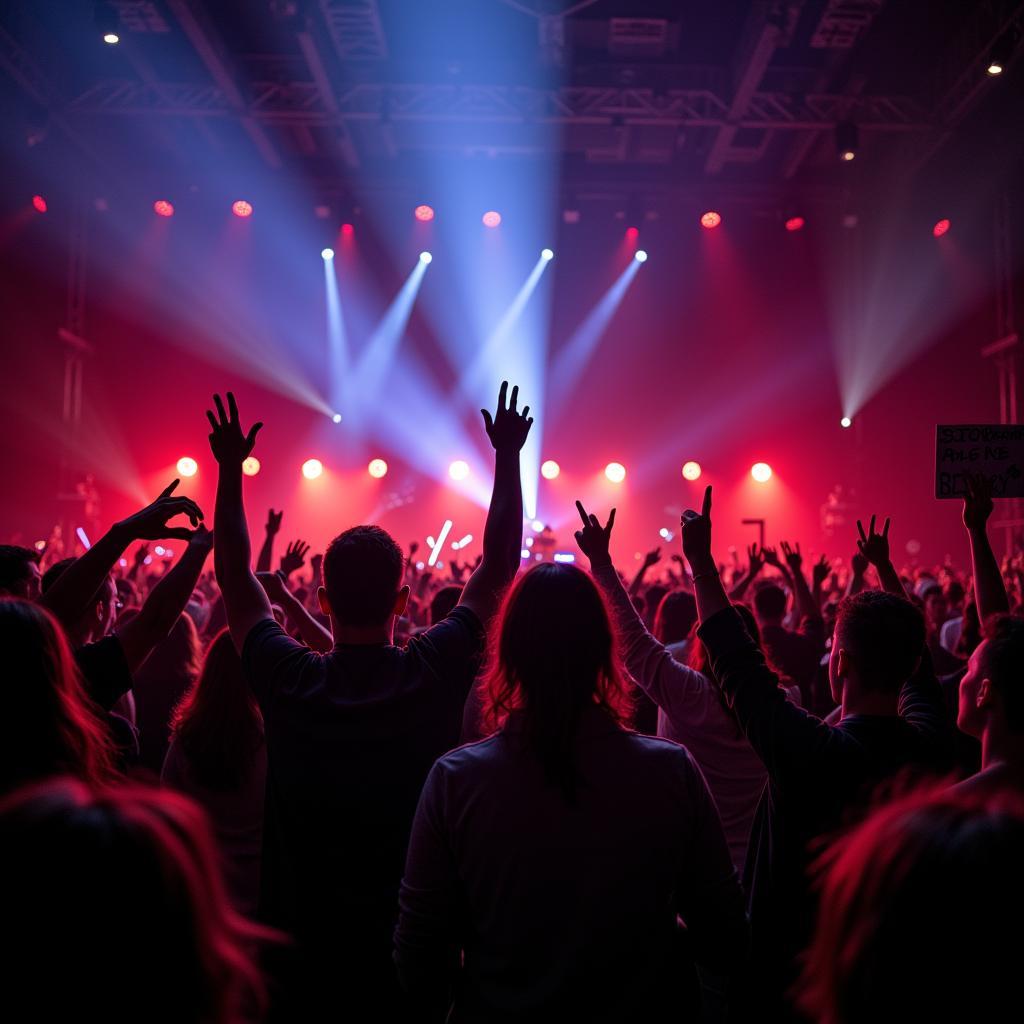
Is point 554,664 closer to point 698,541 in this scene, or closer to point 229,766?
point 698,541

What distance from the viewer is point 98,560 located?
226cm

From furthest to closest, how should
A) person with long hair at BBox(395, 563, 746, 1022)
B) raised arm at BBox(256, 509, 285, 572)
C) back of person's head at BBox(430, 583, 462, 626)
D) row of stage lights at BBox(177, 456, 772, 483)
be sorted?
row of stage lights at BBox(177, 456, 772, 483) → raised arm at BBox(256, 509, 285, 572) → back of person's head at BBox(430, 583, 462, 626) → person with long hair at BBox(395, 563, 746, 1022)

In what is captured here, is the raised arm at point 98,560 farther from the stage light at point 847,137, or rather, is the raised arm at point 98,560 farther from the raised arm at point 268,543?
the stage light at point 847,137

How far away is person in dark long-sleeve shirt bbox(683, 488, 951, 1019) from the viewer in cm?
174

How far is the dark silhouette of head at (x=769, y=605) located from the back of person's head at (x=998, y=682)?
271 cm

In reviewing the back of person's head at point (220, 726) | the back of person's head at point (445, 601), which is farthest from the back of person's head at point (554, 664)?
the back of person's head at point (445, 601)

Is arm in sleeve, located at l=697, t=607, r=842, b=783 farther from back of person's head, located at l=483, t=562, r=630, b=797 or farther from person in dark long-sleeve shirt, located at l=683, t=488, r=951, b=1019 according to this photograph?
back of person's head, located at l=483, t=562, r=630, b=797

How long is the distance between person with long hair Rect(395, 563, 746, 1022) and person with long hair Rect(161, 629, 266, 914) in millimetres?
1158

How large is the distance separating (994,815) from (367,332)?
745 inches

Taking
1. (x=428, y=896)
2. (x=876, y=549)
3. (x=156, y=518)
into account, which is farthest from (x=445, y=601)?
(x=428, y=896)

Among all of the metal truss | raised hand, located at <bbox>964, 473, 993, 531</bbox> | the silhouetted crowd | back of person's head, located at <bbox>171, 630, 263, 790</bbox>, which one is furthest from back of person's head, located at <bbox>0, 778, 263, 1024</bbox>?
the metal truss

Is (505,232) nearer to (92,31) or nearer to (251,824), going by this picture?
(92,31)

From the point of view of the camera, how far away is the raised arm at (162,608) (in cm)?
216

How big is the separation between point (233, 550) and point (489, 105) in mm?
13772
